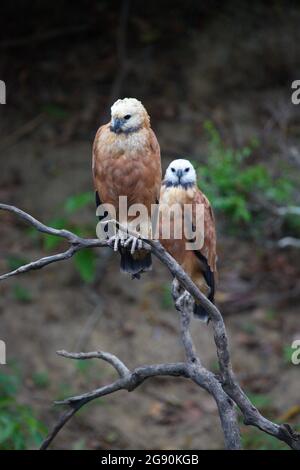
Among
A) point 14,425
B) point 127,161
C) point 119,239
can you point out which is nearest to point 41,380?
point 14,425

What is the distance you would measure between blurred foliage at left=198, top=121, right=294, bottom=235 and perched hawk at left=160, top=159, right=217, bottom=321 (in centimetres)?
191

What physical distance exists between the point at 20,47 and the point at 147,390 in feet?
12.0

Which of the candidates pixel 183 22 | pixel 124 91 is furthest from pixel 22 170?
pixel 183 22

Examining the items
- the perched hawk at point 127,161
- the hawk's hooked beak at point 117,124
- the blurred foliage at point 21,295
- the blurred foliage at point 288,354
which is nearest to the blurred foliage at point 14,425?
the blurred foliage at point 21,295

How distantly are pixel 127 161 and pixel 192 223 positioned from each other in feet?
2.27

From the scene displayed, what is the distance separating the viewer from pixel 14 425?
5445 mm

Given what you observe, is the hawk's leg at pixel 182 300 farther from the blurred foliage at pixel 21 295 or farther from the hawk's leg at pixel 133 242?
the blurred foliage at pixel 21 295

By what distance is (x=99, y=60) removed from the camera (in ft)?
27.6

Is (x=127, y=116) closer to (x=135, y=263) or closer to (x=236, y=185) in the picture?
(x=135, y=263)

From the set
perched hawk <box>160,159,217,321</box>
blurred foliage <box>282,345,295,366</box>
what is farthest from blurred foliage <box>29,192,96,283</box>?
perched hawk <box>160,159,217,321</box>

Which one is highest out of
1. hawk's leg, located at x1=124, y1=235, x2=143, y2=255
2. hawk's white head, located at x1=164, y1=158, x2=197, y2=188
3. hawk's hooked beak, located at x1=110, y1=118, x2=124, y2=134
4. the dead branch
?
hawk's hooked beak, located at x1=110, y1=118, x2=124, y2=134

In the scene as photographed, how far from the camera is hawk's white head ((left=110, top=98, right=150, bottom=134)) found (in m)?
4.03

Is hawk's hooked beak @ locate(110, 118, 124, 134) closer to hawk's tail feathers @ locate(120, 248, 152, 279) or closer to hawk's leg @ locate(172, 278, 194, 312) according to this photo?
hawk's tail feathers @ locate(120, 248, 152, 279)

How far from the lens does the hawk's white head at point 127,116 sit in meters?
4.03
